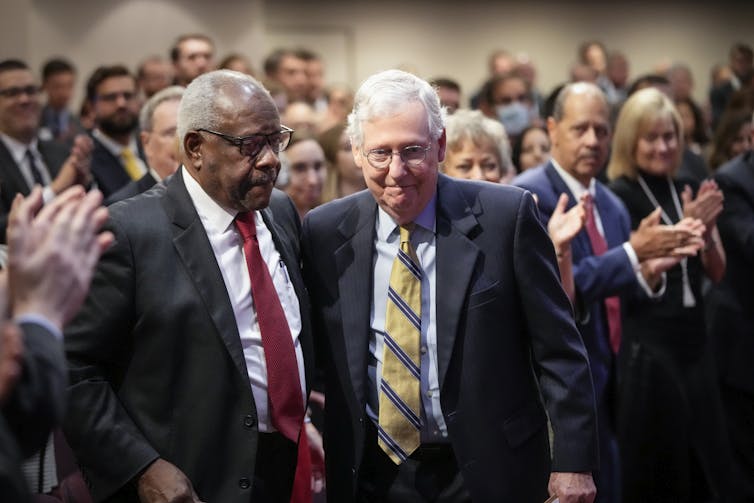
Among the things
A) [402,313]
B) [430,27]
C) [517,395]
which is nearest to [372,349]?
[402,313]

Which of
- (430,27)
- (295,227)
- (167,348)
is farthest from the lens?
(430,27)

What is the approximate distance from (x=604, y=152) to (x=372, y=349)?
5.75 ft

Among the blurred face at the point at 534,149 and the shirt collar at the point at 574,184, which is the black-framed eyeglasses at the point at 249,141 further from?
the blurred face at the point at 534,149

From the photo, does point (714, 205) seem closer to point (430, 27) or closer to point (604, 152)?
point (604, 152)

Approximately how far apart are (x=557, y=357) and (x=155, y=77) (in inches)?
197

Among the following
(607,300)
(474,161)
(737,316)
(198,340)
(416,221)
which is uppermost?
(416,221)

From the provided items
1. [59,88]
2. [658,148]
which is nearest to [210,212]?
[658,148]

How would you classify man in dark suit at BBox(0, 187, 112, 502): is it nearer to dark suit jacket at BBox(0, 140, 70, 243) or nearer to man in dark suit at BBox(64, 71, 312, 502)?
man in dark suit at BBox(64, 71, 312, 502)

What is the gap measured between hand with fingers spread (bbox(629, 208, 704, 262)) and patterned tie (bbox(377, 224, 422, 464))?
1.44m

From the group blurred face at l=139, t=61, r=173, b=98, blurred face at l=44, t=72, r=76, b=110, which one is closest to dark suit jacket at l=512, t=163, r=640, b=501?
blurred face at l=139, t=61, r=173, b=98

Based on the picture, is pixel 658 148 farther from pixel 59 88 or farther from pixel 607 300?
pixel 59 88

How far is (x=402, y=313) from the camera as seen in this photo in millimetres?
2893

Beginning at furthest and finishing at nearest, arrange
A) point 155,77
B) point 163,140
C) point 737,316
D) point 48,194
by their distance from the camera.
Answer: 1. point 155,77
2. point 737,316
3. point 48,194
4. point 163,140

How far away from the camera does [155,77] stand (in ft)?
23.9
